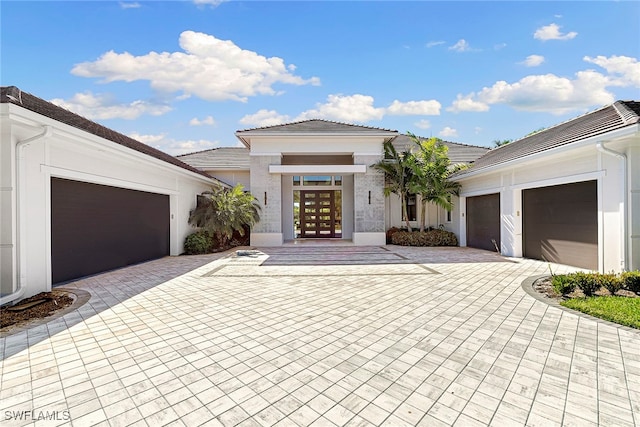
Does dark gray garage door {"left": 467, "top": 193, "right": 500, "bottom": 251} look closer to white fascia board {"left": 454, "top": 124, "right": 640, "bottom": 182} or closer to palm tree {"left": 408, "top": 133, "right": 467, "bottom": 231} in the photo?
palm tree {"left": 408, "top": 133, "right": 467, "bottom": 231}

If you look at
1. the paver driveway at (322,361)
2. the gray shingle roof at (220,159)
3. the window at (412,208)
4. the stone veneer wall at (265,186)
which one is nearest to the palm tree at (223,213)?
the stone veneer wall at (265,186)

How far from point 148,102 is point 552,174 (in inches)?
643

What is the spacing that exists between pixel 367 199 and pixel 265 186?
205 inches

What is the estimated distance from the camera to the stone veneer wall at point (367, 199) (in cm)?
1476

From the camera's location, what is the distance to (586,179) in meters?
7.84

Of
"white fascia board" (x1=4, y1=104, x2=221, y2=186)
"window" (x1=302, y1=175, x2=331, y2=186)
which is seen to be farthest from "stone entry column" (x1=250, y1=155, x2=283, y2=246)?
"white fascia board" (x1=4, y1=104, x2=221, y2=186)

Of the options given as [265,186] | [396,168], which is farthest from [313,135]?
[396,168]

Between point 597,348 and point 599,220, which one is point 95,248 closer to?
point 597,348

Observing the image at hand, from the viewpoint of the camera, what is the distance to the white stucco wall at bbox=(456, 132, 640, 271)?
22.6 ft

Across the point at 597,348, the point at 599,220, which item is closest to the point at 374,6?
the point at 599,220

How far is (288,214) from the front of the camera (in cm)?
1733

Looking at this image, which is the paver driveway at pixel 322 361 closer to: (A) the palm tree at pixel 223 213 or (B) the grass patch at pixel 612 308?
(B) the grass patch at pixel 612 308

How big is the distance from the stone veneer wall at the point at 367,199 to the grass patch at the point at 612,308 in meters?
9.66

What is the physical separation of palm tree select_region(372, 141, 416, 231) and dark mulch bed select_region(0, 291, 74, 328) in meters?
12.6
